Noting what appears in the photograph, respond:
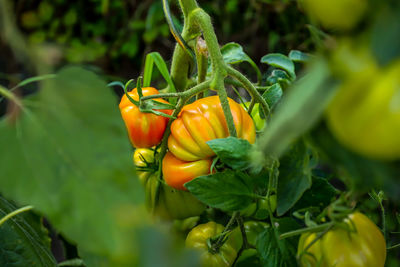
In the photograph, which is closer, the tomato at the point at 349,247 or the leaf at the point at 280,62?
the tomato at the point at 349,247

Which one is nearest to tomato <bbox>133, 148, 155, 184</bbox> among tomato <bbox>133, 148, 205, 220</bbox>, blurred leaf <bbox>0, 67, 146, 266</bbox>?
tomato <bbox>133, 148, 205, 220</bbox>

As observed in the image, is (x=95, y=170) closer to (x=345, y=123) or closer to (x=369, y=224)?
(x=345, y=123)

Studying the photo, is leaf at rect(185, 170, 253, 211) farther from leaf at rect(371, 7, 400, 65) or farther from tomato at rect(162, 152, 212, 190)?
leaf at rect(371, 7, 400, 65)

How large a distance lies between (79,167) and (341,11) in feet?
0.27

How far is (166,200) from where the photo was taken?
0.38m

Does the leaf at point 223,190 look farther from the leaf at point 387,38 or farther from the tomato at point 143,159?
the leaf at point 387,38

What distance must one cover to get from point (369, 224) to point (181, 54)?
0.71ft

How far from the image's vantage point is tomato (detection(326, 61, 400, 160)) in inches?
4.0

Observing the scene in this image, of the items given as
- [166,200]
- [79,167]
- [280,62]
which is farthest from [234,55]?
[79,167]

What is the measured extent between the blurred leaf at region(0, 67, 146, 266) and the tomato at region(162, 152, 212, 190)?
20 cm

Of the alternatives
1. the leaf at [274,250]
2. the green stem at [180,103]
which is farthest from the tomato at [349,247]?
the green stem at [180,103]

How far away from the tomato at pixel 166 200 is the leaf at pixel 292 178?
151 millimetres

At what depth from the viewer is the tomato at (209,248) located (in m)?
0.34

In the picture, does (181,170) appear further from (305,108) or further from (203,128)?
(305,108)
